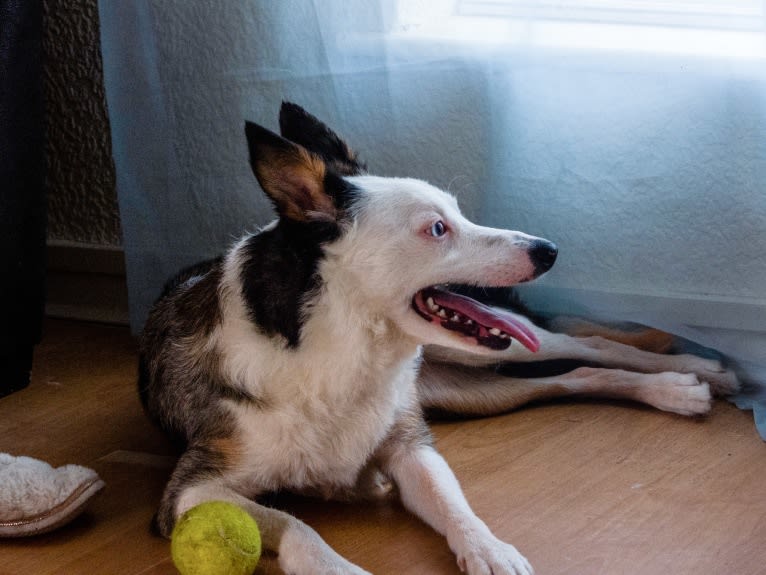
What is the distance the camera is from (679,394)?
2.23 meters

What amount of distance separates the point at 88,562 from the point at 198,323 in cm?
49

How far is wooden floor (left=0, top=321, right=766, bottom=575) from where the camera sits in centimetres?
163

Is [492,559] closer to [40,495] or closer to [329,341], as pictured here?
[329,341]

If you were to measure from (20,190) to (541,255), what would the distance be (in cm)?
147

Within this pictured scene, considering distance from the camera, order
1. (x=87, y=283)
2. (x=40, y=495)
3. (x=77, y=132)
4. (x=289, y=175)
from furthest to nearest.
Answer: (x=87, y=283) → (x=77, y=132) → (x=40, y=495) → (x=289, y=175)

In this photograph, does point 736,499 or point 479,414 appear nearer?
point 736,499

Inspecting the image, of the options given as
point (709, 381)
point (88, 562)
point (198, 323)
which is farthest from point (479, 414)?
point (88, 562)

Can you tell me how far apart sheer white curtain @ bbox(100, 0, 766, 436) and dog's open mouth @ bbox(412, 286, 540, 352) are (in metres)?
0.71

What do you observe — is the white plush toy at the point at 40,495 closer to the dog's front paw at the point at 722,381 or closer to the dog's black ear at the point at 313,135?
the dog's black ear at the point at 313,135

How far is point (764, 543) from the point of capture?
1.65 m

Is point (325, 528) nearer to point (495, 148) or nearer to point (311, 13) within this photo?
point (495, 148)

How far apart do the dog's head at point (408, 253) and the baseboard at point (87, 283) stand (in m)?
1.67

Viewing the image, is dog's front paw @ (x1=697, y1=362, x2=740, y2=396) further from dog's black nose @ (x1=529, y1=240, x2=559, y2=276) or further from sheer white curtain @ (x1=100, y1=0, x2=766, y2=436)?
dog's black nose @ (x1=529, y1=240, x2=559, y2=276)

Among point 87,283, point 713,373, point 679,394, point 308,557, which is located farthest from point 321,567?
point 87,283
